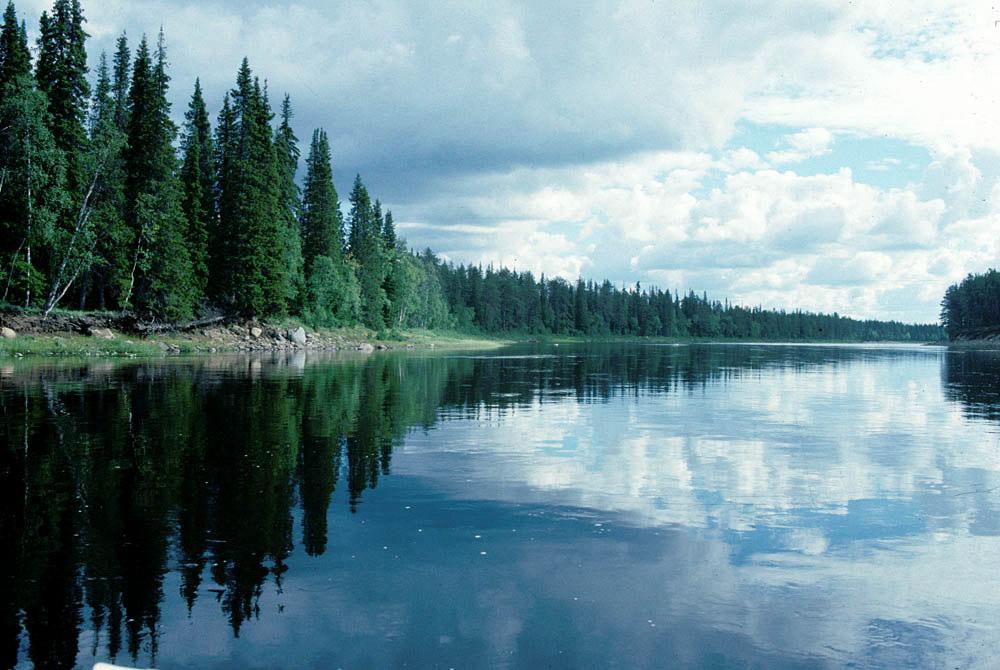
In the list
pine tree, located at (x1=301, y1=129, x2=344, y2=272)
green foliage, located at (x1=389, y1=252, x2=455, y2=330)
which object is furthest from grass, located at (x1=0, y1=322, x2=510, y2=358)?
green foliage, located at (x1=389, y1=252, x2=455, y2=330)

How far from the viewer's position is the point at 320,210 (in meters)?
93.3

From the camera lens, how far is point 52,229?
48.7 metres

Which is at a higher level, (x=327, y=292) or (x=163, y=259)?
(x=163, y=259)

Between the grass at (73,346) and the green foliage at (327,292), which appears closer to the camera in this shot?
the grass at (73,346)

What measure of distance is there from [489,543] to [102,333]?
5312 cm

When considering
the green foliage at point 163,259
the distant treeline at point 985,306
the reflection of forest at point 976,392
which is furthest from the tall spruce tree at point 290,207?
the distant treeline at point 985,306

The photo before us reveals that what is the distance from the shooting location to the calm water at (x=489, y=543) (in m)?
6.76

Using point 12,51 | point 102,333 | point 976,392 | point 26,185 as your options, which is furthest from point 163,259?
point 976,392

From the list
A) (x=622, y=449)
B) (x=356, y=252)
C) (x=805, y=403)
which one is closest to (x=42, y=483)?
(x=622, y=449)

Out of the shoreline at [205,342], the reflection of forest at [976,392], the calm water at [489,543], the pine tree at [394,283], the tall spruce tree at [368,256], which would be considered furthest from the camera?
the pine tree at [394,283]

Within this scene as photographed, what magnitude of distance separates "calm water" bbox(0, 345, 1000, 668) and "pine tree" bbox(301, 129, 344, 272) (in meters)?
72.2

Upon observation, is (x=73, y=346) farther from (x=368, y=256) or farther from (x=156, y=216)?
(x=368, y=256)

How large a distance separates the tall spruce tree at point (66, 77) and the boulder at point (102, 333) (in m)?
10.1

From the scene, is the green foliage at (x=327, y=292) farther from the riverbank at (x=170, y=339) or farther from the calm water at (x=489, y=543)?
the calm water at (x=489, y=543)
